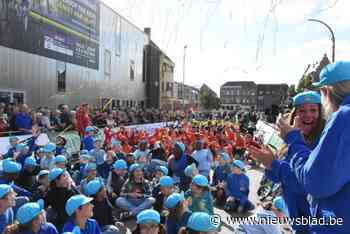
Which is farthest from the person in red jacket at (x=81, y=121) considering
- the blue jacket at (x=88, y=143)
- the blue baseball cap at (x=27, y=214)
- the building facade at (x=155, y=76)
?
the building facade at (x=155, y=76)

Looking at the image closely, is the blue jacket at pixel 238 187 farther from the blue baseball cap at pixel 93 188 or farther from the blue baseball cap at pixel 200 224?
the blue baseball cap at pixel 200 224

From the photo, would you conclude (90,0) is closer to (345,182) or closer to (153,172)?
→ (153,172)

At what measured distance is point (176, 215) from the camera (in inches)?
186

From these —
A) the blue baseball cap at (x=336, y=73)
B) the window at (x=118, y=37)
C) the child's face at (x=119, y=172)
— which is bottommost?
the child's face at (x=119, y=172)

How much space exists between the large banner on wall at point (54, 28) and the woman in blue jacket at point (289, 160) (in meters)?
15.0

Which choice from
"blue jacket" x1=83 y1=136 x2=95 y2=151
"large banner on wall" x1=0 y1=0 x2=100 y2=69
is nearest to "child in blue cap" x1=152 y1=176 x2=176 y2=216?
"blue jacket" x1=83 y1=136 x2=95 y2=151

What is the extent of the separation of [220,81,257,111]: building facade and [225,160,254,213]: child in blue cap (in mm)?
92256

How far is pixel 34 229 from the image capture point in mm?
3723

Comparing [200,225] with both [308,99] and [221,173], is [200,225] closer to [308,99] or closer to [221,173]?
[308,99]

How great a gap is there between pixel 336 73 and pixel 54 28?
18506mm

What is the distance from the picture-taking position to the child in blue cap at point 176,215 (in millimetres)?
4645

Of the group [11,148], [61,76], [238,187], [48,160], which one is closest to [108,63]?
[61,76]

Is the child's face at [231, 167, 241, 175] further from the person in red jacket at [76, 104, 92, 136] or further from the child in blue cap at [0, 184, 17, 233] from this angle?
the person in red jacket at [76, 104, 92, 136]

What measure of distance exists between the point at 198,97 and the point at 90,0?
65.0 meters
